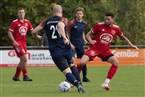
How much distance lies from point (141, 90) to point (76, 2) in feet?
120

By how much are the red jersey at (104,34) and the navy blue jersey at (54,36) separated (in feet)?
7.17

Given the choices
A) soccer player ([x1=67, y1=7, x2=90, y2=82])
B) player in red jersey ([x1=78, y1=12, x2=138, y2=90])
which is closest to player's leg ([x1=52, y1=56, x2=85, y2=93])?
player in red jersey ([x1=78, y1=12, x2=138, y2=90])

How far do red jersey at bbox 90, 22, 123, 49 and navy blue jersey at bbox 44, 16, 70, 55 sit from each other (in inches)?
86.0

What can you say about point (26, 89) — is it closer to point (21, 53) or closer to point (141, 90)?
point (141, 90)

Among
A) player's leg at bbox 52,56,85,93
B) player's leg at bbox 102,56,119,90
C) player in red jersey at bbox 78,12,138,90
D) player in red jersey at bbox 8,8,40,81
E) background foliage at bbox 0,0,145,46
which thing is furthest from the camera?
background foliage at bbox 0,0,145,46

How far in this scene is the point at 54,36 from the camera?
13820mm

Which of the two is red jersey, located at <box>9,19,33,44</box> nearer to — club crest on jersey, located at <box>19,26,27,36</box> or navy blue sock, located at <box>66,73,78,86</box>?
club crest on jersey, located at <box>19,26,27,36</box>

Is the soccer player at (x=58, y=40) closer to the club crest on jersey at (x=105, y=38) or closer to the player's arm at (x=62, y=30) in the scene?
the player's arm at (x=62, y=30)

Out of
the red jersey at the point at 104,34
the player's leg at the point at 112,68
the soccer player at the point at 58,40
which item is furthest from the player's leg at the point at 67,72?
the red jersey at the point at 104,34

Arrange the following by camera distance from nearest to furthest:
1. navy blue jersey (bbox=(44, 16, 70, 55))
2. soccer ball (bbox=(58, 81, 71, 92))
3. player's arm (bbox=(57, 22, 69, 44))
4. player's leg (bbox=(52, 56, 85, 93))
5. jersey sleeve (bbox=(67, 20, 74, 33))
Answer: player's arm (bbox=(57, 22, 69, 44)) < player's leg (bbox=(52, 56, 85, 93)) < navy blue jersey (bbox=(44, 16, 70, 55)) < soccer ball (bbox=(58, 81, 71, 92)) < jersey sleeve (bbox=(67, 20, 74, 33))

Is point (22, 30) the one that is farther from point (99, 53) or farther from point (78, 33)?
point (99, 53)

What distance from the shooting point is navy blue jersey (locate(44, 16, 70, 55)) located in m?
13.8

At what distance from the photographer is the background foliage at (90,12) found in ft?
161

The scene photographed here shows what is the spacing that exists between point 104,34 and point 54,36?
241 centimetres
